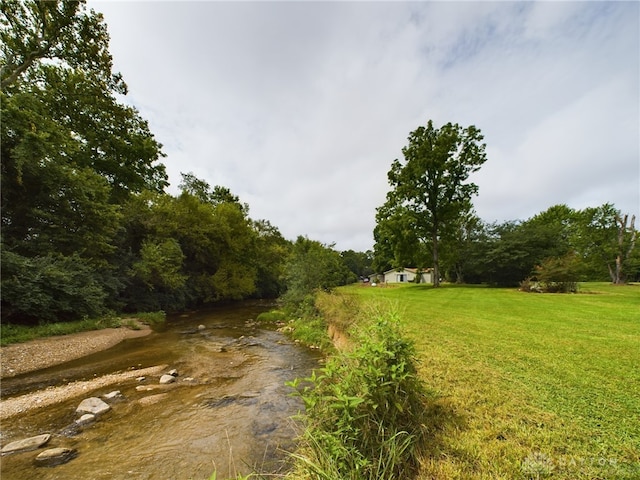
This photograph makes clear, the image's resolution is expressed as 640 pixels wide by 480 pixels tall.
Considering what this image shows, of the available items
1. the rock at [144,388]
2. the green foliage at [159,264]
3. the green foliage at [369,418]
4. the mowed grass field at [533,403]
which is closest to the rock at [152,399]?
the rock at [144,388]

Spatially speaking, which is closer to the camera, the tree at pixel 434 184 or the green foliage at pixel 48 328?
the green foliage at pixel 48 328

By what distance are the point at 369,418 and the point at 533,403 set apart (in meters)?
1.97

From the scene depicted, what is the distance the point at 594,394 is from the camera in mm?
2924

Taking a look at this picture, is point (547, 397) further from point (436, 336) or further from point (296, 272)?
point (296, 272)

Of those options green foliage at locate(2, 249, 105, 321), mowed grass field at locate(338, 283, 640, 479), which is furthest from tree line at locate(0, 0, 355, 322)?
mowed grass field at locate(338, 283, 640, 479)

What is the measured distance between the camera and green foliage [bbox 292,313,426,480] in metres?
2.13

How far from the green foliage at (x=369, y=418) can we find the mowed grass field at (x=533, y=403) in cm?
24

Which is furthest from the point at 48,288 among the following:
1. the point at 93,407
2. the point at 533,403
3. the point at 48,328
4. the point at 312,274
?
the point at 533,403

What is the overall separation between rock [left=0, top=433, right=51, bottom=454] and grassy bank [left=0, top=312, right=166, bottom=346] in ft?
19.4

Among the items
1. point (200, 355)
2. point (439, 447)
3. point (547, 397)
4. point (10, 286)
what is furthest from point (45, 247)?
point (547, 397)

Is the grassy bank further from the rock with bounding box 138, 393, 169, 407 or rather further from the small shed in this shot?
the small shed

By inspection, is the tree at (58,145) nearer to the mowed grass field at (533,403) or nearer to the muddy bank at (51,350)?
the muddy bank at (51,350)

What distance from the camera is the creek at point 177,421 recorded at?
289 cm

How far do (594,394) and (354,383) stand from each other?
2939 millimetres
